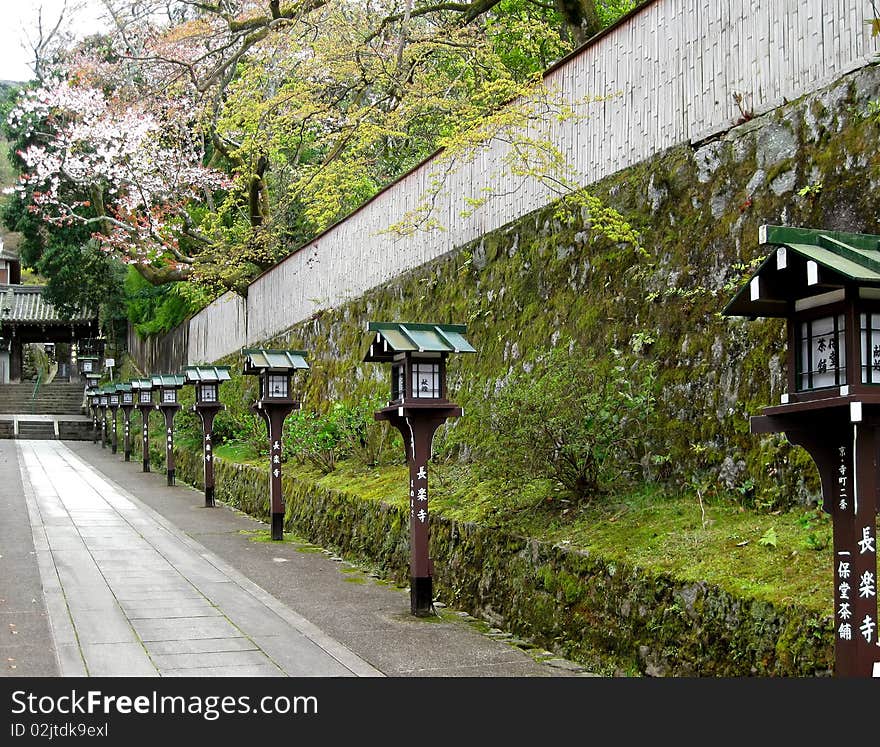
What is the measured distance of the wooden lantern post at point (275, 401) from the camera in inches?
547

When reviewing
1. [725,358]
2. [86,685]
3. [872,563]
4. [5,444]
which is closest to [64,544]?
[86,685]

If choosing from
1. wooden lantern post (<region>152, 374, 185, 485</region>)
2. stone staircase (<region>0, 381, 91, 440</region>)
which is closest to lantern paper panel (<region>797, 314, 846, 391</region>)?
wooden lantern post (<region>152, 374, 185, 485</region>)

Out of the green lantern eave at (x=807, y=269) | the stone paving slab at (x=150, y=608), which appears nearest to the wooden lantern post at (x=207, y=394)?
the stone paving slab at (x=150, y=608)

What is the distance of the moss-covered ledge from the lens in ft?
17.2

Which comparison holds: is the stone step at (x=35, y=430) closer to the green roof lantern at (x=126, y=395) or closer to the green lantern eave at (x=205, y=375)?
the green roof lantern at (x=126, y=395)

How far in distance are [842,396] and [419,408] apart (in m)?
4.96

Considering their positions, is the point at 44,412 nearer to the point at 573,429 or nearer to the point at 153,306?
the point at 153,306

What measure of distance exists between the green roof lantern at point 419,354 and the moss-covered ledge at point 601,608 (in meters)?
1.45

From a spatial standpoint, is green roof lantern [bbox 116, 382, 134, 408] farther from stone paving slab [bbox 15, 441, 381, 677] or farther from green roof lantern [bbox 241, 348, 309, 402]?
green roof lantern [bbox 241, 348, 309, 402]

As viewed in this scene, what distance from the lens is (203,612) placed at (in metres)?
9.02

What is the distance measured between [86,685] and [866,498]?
5091mm

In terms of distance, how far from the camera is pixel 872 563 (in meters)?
4.43

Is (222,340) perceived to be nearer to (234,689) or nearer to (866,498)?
(234,689)

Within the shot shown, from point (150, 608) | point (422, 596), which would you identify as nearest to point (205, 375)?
point (150, 608)
